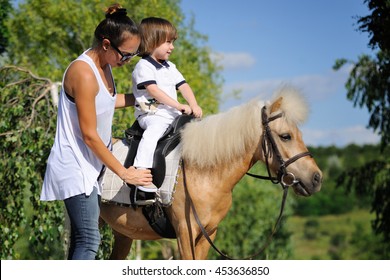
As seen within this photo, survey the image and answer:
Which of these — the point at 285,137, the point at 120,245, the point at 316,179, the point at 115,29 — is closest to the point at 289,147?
the point at 285,137

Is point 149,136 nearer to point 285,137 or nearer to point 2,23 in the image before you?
point 285,137

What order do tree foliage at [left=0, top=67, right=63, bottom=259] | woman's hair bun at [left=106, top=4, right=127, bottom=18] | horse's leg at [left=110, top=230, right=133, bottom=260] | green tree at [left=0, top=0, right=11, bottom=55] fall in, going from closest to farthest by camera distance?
woman's hair bun at [left=106, top=4, right=127, bottom=18] → horse's leg at [left=110, top=230, right=133, bottom=260] → tree foliage at [left=0, top=67, right=63, bottom=259] → green tree at [left=0, top=0, right=11, bottom=55]

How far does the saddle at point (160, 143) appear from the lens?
481cm

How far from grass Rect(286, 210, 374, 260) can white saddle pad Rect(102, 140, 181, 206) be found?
6752 centimetres

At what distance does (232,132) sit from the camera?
15.5 ft

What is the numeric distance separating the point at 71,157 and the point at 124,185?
4.27 feet

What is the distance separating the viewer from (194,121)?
5.01m

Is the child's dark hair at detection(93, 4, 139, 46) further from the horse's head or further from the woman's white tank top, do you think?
the horse's head

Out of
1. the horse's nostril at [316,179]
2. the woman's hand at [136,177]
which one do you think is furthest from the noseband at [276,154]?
the woman's hand at [136,177]

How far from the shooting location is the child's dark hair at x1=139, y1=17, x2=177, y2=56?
4.92 metres

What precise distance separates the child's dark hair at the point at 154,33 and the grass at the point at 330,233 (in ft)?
222

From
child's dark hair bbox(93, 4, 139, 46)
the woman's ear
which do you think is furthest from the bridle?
the woman's ear

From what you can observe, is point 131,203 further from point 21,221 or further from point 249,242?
point 249,242
